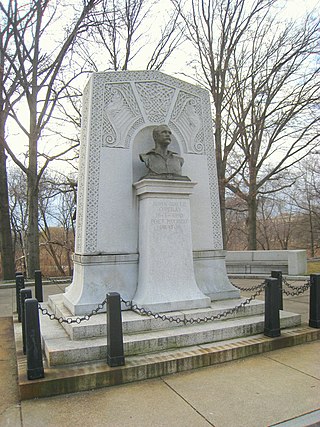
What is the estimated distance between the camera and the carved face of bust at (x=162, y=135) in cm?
636

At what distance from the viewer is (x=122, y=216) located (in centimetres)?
620

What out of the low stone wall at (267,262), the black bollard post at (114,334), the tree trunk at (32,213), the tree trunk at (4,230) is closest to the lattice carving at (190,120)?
the black bollard post at (114,334)

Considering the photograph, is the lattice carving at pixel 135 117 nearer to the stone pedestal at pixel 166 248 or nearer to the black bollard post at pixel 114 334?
the stone pedestal at pixel 166 248

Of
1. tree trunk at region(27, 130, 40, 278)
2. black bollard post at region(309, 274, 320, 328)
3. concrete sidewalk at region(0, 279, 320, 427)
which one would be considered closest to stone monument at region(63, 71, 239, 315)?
black bollard post at region(309, 274, 320, 328)

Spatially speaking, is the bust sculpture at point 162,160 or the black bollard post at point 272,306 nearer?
the black bollard post at point 272,306

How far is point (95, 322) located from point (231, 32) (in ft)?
54.0

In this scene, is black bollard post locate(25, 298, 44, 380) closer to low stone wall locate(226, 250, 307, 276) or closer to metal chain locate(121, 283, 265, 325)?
metal chain locate(121, 283, 265, 325)

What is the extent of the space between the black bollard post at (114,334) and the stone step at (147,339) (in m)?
0.30

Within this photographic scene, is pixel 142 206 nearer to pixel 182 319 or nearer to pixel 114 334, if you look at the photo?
pixel 182 319

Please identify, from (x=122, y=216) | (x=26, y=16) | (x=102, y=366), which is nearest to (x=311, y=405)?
(x=102, y=366)

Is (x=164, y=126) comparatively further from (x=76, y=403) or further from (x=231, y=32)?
(x=231, y=32)

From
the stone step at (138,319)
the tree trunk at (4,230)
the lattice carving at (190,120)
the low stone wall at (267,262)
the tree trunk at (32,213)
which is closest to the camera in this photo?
the stone step at (138,319)

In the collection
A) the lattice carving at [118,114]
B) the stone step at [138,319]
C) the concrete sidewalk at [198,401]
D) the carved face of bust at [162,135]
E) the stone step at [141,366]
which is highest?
the lattice carving at [118,114]

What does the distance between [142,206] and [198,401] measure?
328 centimetres
